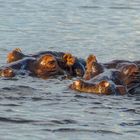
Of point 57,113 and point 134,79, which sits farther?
point 134,79

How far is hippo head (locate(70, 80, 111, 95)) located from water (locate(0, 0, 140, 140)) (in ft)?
0.58

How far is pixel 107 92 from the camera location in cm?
1471

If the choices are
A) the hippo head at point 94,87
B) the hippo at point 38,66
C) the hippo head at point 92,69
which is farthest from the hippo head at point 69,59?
the hippo head at point 94,87

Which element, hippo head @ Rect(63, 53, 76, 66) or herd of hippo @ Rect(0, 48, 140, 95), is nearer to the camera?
herd of hippo @ Rect(0, 48, 140, 95)

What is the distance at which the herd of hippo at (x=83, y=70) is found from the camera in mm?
14844

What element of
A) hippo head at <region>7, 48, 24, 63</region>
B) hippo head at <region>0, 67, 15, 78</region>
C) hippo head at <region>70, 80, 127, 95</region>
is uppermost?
hippo head at <region>7, 48, 24, 63</region>

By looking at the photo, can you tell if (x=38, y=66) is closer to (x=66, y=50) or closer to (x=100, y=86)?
(x=100, y=86)

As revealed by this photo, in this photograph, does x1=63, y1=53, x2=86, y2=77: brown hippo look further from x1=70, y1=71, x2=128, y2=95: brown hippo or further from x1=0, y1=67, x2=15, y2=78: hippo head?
x1=70, y1=71, x2=128, y2=95: brown hippo

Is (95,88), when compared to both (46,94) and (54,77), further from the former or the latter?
(54,77)

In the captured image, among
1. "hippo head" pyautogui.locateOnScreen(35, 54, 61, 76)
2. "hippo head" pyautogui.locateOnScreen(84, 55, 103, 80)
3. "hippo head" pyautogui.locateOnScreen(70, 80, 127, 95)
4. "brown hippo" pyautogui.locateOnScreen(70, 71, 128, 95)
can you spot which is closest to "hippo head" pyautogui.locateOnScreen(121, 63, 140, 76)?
"hippo head" pyautogui.locateOnScreen(84, 55, 103, 80)

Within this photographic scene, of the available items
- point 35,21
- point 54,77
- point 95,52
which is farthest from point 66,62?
point 35,21

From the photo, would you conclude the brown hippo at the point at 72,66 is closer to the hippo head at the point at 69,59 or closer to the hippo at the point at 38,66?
the hippo head at the point at 69,59

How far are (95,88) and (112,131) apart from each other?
258 cm

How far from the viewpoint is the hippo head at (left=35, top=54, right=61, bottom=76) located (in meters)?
16.5
